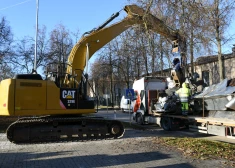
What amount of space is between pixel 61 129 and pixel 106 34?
16.0 ft

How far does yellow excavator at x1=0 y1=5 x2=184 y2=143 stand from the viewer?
1027cm

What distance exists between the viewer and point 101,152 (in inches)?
355

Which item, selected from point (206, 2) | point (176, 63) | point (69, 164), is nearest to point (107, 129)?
point (69, 164)

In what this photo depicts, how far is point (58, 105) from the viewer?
35.7 ft

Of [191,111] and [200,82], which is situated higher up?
[200,82]

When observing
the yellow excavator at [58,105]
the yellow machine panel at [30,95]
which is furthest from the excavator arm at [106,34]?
the yellow machine panel at [30,95]

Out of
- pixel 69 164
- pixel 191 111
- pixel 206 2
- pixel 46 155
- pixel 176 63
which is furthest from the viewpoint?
pixel 206 2

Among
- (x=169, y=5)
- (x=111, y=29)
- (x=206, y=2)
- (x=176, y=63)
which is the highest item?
(x=206, y=2)

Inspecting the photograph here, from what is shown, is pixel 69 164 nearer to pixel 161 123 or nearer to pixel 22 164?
pixel 22 164

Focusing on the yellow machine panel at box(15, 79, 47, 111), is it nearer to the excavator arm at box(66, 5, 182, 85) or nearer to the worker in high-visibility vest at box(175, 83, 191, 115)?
the excavator arm at box(66, 5, 182, 85)

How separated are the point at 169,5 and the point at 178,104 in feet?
16.5

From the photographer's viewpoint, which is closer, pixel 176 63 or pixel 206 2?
pixel 176 63

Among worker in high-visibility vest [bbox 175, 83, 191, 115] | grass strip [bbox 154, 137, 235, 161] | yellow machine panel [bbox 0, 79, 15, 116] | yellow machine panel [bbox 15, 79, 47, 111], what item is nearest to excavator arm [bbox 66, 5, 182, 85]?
yellow machine panel [bbox 15, 79, 47, 111]

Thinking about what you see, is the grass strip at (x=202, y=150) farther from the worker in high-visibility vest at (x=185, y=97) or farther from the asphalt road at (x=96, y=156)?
the worker in high-visibility vest at (x=185, y=97)
